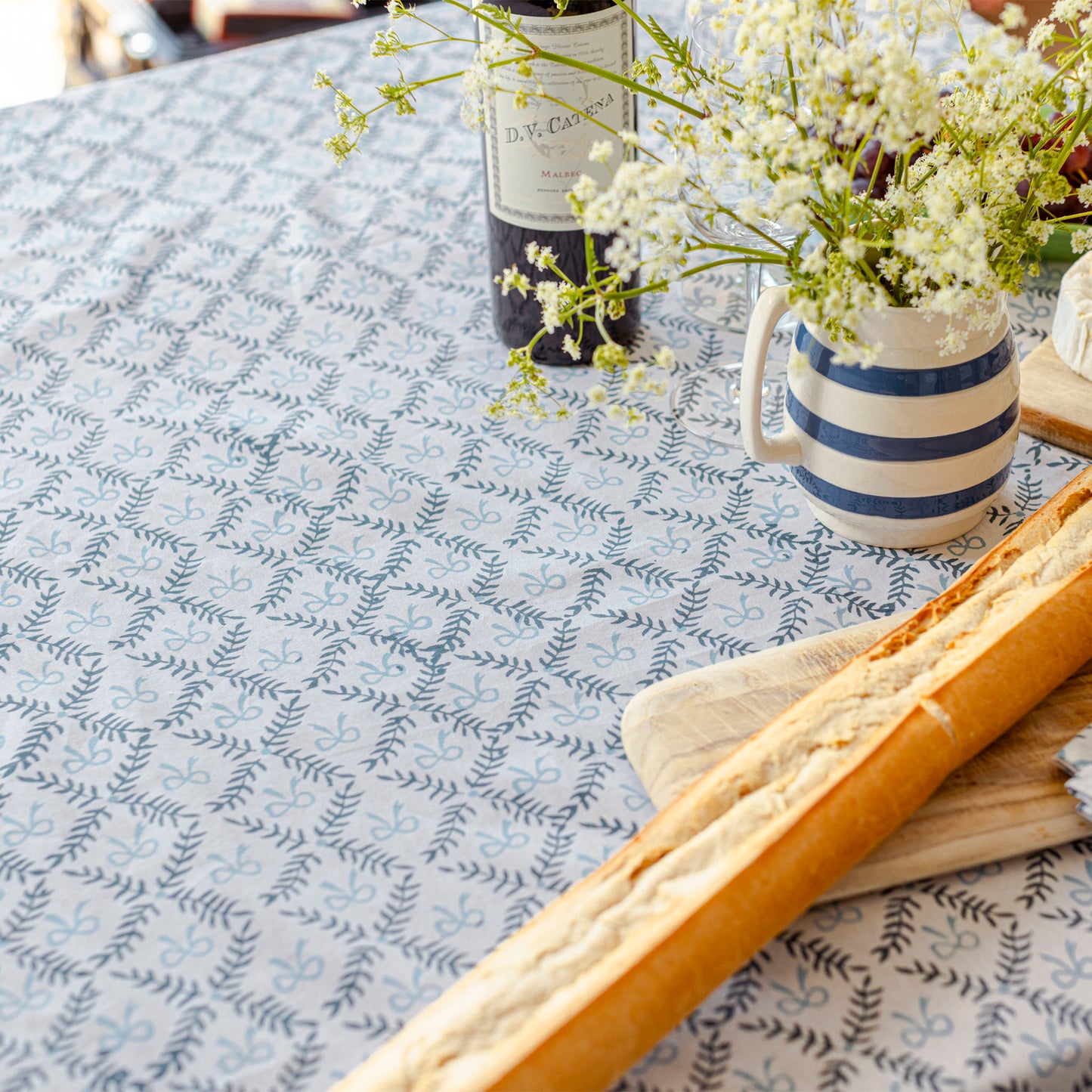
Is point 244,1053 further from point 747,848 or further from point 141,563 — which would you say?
point 141,563

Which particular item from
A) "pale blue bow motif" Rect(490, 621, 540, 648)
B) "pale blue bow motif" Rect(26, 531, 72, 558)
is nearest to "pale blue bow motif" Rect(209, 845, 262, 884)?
"pale blue bow motif" Rect(490, 621, 540, 648)

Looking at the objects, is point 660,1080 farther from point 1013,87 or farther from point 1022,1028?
point 1013,87

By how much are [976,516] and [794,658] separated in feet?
0.69

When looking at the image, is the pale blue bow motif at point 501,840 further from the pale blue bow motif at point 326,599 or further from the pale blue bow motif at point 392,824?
the pale blue bow motif at point 326,599

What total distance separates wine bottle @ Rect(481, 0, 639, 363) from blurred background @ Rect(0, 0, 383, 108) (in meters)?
1.34

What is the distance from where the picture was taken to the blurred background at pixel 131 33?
2.16m

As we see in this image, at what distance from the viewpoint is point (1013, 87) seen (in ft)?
1.99

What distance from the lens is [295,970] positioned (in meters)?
0.58

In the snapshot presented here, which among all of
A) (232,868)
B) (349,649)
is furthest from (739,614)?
(232,868)

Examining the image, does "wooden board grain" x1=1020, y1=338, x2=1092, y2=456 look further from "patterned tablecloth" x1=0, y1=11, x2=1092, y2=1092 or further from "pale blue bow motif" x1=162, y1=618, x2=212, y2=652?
"pale blue bow motif" x1=162, y1=618, x2=212, y2=652

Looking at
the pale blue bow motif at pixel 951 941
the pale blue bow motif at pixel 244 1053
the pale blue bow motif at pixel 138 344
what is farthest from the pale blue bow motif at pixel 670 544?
the pale blue bow motif at pixel 138 344

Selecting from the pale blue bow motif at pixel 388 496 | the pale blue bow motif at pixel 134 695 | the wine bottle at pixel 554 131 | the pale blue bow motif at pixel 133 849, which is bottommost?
the pale blue bow motif at pixel 133 849

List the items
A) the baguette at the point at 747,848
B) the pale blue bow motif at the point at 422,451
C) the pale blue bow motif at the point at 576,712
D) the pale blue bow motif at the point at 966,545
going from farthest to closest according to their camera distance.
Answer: the pale blue bow motif at the point at 422,451 < the pale blue bow motif at the point at 966,545 < the pale blue bow motif at the point at 576,712 < the baguette at the point at 747,848

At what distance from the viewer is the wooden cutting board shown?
60 cm
